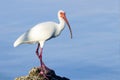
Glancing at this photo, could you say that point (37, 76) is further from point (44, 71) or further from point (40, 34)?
point (40, 34)

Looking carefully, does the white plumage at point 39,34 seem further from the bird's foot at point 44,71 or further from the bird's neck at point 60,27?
the bird's foot at point 44,71

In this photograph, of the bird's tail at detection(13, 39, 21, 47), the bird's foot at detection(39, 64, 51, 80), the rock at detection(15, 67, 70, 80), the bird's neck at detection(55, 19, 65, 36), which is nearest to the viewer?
the rock at detection(15, 67, 70, 80)

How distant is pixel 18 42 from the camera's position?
20.5 meters

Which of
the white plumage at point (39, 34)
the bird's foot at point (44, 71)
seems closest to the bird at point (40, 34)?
the white plumage at point (39, 34)

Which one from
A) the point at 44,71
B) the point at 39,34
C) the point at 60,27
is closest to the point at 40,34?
the point at 39,34

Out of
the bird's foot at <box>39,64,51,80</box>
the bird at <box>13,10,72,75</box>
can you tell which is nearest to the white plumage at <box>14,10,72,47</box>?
the bird at <box>13,10,72,75</box>

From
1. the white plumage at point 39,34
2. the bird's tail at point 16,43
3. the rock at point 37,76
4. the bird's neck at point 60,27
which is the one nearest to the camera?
the rock at point 37,76

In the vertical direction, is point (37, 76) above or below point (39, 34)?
below

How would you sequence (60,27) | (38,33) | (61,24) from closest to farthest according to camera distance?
1. (38,33)
2. (60,27)
3. (61,24)

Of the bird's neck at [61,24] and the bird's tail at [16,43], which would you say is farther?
the bird's neck at [61,24]

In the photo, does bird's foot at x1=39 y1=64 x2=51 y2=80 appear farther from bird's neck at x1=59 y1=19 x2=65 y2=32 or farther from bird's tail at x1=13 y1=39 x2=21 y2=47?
bird's neck at x1=59 y1=19 x2=65 y2=32

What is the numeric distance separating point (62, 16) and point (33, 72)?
13.5 ft

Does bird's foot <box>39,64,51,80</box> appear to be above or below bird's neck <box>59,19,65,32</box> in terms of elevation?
below

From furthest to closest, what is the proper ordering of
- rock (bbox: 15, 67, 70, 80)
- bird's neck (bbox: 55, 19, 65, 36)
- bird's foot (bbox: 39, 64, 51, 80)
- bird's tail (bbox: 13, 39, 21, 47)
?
1. bird's neck (bbox: 55, 19, 65, 36)
2. bird's tail (bbox: 13, 39, 21, 47)
3. bird's foot (bbox: 39, 64, 51, 80)
4. rock (bbox: 15, 67, 70, 80)
